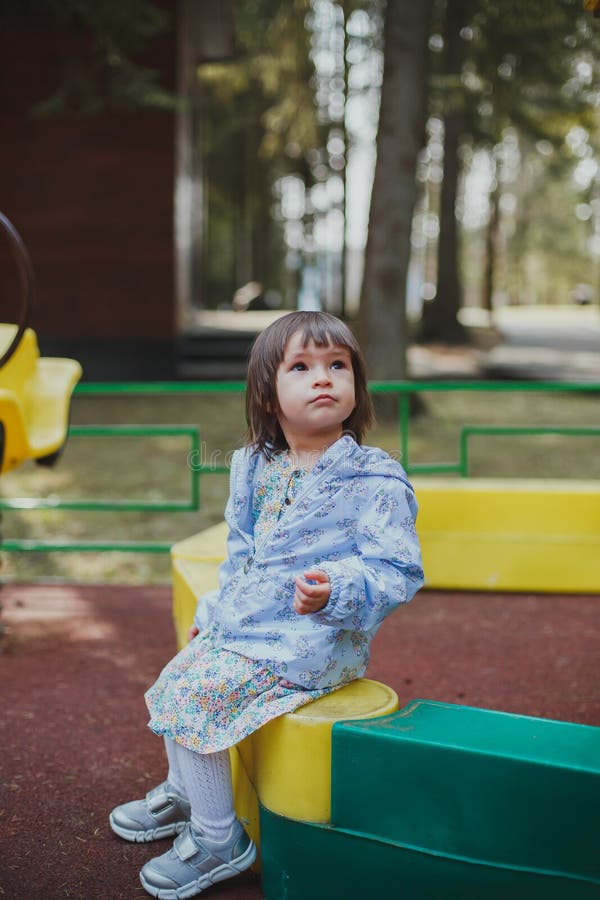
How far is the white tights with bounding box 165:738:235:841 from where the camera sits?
2314mm

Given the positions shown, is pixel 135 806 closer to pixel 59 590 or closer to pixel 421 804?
pixel 421 804

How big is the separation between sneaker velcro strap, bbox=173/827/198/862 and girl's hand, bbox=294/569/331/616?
0.71 meters

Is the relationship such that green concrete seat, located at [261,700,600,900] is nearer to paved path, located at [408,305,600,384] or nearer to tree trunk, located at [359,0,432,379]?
tree trunk, located at [359,0,432,379]

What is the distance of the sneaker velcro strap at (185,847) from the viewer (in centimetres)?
237

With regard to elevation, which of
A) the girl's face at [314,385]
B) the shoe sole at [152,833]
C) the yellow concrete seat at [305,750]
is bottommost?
the shoe sole at [152,833]

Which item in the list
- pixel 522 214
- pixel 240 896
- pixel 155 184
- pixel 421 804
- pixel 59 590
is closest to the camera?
pixel 421 804

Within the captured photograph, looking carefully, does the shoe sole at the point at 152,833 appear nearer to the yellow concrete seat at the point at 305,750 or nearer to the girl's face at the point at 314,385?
the yellow concrete seat at the point at 305,750

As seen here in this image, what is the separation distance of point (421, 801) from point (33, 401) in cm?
288

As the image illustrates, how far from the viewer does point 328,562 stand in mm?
2168

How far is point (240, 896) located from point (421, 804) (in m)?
0.62

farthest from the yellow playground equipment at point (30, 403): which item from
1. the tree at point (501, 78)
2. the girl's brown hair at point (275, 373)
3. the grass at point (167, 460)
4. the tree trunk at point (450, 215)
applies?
the tree trunk at point (450, 215)

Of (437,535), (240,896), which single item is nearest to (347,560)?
(240,896)

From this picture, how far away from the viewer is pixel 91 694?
3.81 meters

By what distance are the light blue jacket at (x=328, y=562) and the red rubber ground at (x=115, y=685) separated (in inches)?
25.5
